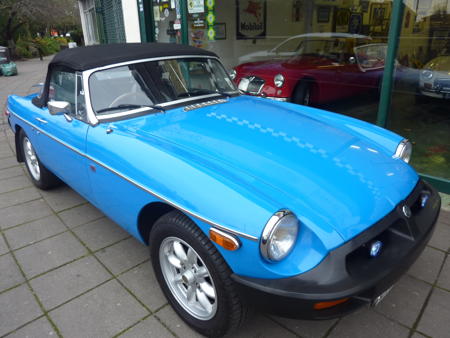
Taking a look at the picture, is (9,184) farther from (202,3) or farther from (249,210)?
(202,3)

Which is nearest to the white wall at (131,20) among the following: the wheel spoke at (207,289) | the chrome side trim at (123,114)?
the chrome side trim at (123,114)

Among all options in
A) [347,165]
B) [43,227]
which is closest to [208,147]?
[347,165]

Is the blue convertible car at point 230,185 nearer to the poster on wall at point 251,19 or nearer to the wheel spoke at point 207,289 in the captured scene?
the wheel spoke at point 207,289

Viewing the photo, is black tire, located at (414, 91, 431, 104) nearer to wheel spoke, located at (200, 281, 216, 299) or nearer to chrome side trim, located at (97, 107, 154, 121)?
chrome side trim, located at (97, 107, 154, 121)

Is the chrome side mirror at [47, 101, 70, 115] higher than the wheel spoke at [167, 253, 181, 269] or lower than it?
higher

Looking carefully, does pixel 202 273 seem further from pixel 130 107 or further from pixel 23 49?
pixel 23 49

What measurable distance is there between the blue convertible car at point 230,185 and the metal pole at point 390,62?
1520 millimetres

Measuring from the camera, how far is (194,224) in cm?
186

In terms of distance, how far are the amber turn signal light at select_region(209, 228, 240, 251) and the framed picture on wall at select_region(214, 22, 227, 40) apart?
6.47 metres

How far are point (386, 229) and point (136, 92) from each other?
2.06 m

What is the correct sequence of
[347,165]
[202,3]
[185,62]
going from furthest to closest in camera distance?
[202,3] → [185,62] → [347,165]

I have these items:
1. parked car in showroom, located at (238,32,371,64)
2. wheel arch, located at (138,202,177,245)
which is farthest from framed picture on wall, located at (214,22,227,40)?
wheel arch, located at (138,202,177,245)

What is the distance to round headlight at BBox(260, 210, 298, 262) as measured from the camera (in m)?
1.56

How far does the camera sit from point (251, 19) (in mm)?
7926
